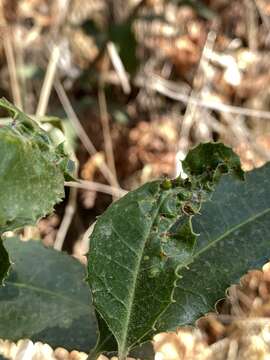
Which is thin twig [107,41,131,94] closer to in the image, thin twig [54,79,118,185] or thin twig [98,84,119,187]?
thin twig [98,84,119,187]

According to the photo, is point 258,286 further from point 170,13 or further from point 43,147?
point 43,147

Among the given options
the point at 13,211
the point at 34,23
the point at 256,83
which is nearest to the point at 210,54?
the point at 256,83

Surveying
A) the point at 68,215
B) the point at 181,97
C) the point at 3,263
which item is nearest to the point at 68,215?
the point at 68,215

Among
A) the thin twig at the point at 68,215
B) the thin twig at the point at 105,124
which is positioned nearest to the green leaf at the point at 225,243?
the thin twig at the point at 68,215

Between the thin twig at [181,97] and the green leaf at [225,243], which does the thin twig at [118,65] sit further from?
the green leaf at [225,243]

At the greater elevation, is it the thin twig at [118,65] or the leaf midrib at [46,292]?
the leaf midrib at [46,292]

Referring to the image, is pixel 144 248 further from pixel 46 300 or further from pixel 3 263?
pixel 46 300

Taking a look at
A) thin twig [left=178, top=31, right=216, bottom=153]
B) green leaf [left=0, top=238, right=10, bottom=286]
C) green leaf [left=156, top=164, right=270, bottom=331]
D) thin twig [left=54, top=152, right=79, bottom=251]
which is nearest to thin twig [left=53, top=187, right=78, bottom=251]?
thin twig [left=54, top=152, right=79, bottom=251]
